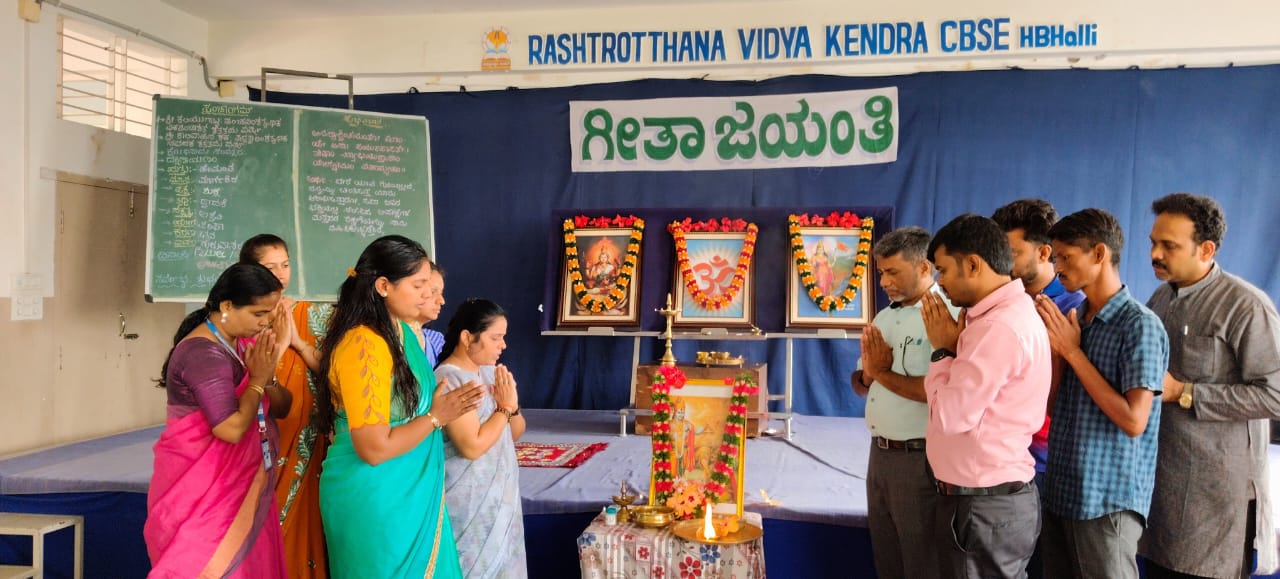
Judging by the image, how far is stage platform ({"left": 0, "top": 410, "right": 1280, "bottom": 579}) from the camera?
3.39 meters

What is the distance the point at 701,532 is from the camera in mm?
2891

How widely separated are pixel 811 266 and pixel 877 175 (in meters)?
1.00

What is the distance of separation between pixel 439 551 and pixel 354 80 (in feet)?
17.0

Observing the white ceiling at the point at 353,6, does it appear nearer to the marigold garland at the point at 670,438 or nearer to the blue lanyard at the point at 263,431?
the marigold garland at the point at 670,438

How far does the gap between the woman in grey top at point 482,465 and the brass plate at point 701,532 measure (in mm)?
613

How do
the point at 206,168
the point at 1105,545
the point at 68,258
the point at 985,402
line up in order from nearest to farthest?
the point at 985,402 → the point at 1105,545 → the point at 68,258 → the point at 206,168

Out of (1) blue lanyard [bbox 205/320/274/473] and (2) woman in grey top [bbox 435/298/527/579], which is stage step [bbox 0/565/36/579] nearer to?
(1) blue lanyard [bbox 205/320/274/473]

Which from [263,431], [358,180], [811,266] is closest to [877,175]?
[811,266]

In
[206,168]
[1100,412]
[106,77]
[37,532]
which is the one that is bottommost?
[37,532]

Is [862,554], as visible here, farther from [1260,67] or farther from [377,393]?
[1260,67]

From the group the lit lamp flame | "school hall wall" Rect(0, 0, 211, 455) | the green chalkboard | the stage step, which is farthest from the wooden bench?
the lit lamp flame

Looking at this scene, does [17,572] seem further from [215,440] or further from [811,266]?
[811,266]

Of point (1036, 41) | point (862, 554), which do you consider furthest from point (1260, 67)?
point (862, 554)

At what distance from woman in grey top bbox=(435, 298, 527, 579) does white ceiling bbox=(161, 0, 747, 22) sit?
420cm
